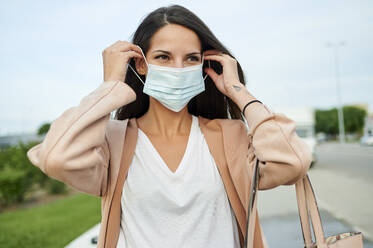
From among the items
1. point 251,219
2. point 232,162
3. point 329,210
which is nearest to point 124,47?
point 232,162

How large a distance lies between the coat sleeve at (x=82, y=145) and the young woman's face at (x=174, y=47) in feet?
1.24

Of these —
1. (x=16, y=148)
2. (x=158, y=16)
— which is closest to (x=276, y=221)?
(x=158, y=16)

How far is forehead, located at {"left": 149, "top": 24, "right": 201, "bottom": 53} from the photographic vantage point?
73.0 inches

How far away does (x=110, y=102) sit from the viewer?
158cm

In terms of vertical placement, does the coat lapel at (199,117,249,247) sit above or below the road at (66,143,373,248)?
above

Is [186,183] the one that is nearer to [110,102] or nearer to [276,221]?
[110,102]

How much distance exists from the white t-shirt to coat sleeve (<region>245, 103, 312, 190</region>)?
264mm

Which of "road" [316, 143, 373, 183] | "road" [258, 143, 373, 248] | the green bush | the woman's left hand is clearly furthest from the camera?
the green bush

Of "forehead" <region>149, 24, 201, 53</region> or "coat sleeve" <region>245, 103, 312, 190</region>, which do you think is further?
"forehead" <region>149, 24, 201, 53</region>

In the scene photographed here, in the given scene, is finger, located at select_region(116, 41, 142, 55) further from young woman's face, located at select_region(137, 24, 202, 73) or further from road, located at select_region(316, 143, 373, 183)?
road, located at select_region(316, 143, 373, 183)

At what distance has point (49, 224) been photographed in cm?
705

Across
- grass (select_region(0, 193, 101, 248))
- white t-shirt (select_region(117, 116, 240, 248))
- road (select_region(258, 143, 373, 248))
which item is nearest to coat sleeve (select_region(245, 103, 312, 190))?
white t-shirt (select_region(117, 116, 240, 248))

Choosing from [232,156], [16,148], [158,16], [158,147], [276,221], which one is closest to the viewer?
[232,156]

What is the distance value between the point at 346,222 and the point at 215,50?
3.56 m
